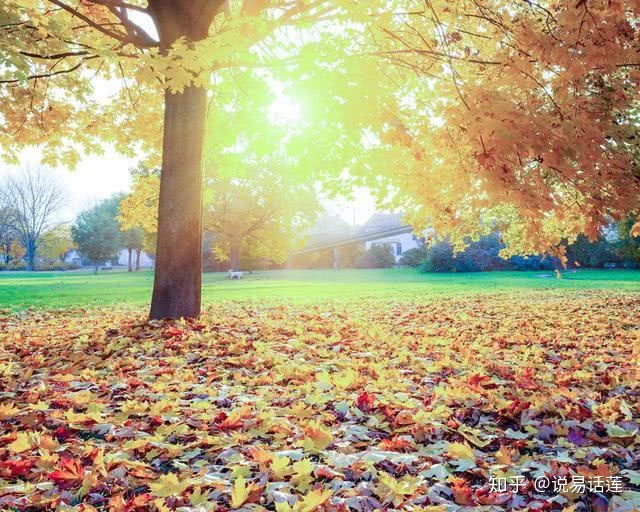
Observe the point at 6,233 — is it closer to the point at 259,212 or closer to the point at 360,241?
the point at 259,212

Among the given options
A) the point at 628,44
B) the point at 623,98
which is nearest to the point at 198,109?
the point at 628,44

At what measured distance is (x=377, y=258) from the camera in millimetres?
43812

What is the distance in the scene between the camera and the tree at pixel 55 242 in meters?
63.6

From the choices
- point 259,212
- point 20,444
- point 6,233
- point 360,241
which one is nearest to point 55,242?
point 6,233

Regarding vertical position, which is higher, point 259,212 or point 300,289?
point 259,212

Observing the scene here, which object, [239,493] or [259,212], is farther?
[259,212]

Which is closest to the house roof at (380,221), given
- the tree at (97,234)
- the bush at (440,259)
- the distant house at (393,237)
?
the distant house at (393,237)

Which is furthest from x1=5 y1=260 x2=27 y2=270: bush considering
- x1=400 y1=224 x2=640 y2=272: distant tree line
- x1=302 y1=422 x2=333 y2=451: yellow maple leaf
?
x1=302 y1=422 x2=333 y2=451: yellow maple leaf

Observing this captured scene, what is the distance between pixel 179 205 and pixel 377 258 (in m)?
37.1

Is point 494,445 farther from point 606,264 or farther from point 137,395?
point 606,264

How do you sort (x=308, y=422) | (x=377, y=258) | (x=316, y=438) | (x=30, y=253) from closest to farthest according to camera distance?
(x=316, y=438) → (x=308, y=422) → (x=377, y=258) → (x=30, y=253)

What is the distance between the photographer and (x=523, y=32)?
526 centimetres

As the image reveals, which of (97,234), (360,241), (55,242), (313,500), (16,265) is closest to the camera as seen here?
(313,500)

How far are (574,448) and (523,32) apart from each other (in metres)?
4.28
